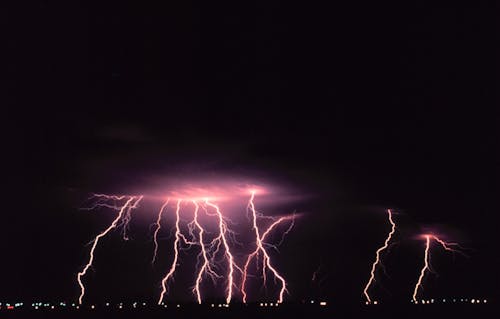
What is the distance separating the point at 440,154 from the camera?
7.02 m

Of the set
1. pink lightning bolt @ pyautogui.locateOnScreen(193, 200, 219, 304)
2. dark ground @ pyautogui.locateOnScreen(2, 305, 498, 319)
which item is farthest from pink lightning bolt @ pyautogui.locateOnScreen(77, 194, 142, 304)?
dark ground @ pyautogui.locateOnScreen(2, 305, 498, 319)

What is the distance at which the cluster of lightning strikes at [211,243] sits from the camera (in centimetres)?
1060

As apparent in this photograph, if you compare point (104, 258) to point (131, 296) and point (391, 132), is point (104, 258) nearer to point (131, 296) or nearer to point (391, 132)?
point (131, 296)

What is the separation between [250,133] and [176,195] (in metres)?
4.13

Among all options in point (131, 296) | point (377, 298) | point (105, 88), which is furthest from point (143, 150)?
point (377, 298)

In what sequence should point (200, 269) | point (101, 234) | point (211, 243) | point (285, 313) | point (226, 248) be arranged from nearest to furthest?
point (285, 313), point (101, 234), point (226, 248), point (211, 243), point (200, 269)

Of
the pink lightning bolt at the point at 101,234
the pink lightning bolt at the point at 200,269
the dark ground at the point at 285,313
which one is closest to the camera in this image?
the dark ground at the point at 285,313

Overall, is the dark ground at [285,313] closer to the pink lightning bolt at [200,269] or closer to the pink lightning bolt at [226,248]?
the pink lightning bolt at [226,248]

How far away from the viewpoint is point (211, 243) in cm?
1136

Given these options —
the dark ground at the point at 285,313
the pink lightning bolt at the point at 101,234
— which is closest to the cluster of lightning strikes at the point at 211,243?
the pink lightning bolt at the point at 101,234

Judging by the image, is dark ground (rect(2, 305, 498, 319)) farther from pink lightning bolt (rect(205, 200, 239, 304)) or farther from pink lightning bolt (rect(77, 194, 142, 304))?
pink lightning bolt (rect(77, 194, 142, 304))

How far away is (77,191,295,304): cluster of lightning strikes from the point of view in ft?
34.8

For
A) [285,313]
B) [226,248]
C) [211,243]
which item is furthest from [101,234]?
[285,313]

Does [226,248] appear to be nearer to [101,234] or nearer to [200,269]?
[200,269]
